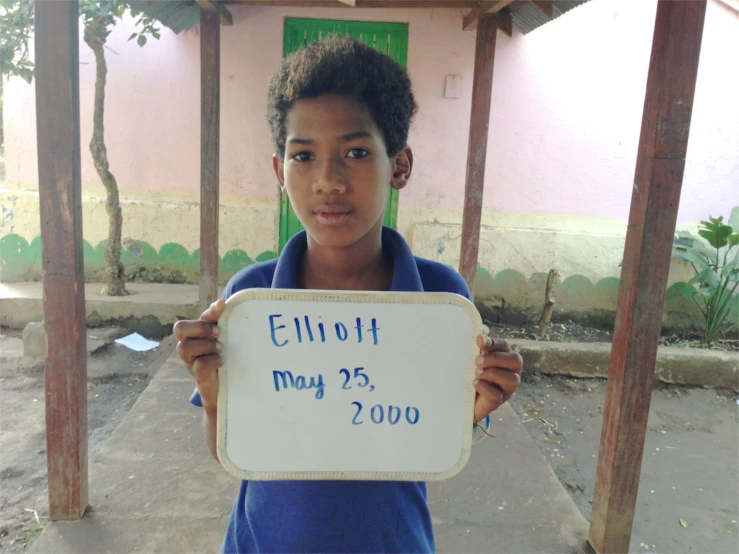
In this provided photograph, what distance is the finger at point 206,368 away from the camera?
0.93 metres

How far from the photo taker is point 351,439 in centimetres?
101

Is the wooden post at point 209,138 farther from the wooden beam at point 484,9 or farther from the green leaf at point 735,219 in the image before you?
the green leaf at point 735,219

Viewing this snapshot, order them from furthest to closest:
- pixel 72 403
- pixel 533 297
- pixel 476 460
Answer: pixel 533 297, pixel 476 460, pixel 72 403

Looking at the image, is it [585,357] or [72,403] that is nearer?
[72,403]

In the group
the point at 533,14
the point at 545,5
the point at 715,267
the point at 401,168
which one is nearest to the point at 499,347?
the point at 401,168

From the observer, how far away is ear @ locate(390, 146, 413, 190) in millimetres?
1244

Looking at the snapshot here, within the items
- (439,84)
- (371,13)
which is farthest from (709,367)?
(371,13)

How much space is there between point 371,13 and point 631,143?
2874 mm

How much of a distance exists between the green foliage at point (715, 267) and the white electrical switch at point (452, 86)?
257 cm

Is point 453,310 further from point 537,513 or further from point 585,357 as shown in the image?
point 585,357

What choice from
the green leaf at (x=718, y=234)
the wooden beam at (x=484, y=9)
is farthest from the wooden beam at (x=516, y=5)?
the green leaf at (x=718, y=234)

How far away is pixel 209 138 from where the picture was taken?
429 cm

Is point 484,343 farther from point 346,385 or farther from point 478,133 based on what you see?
point 478,133

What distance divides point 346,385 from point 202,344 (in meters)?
0.27
